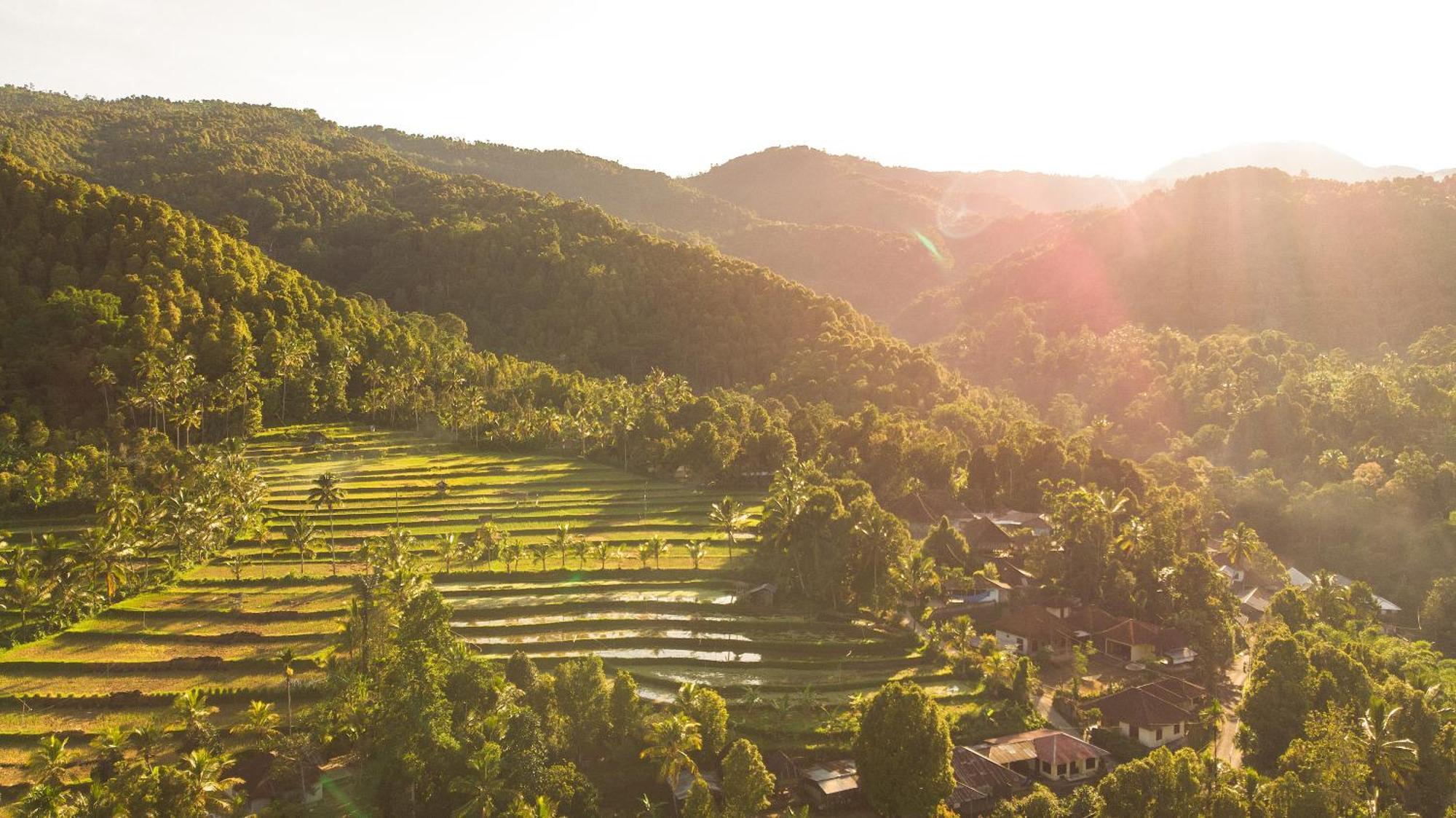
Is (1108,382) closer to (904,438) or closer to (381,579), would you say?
(904,438)

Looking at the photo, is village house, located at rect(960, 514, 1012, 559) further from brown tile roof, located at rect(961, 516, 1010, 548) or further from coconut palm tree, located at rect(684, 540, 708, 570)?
coconut palm tree, located at rect(684, 540, 708, 570)

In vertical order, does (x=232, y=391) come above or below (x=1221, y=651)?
above

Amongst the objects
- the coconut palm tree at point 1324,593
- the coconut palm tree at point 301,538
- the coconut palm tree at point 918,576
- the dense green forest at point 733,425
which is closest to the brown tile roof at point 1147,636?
the dense green forest at point 733,425

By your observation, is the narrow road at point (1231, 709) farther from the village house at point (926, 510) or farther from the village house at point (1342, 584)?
the village house at point (926, 510)

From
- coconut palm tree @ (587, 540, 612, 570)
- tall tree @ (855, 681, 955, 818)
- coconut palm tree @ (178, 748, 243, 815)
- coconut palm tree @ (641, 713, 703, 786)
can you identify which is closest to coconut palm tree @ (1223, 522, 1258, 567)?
tall tree @ (855, 681, 955, 818)

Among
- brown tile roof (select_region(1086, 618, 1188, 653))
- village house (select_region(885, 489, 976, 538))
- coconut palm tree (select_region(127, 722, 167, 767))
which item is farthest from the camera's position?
village house (select_region(885, 489, 976, 538))

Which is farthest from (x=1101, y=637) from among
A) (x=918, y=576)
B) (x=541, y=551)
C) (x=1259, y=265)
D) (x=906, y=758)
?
(x=1259, y=265)

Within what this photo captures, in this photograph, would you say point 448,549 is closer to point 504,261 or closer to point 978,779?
point 978,779

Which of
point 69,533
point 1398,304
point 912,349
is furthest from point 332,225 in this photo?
point 1398,304
